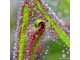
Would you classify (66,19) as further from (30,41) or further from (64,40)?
(30,41)

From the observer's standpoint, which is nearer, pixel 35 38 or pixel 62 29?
pixel 35 38

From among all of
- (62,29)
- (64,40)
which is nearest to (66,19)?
(62,29)

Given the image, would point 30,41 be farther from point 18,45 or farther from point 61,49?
point 61,49

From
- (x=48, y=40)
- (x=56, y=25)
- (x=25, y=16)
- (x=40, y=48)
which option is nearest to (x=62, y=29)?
(x=56, y=25)

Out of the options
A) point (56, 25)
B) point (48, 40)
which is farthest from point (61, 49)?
point (56, 25)

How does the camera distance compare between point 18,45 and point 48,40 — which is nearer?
point 18,45

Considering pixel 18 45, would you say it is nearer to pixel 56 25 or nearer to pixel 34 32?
pixel 34 32

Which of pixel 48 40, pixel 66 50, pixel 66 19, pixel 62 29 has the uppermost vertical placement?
pixel 66 19

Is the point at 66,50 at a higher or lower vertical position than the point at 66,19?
lower

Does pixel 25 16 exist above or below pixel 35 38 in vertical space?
above
